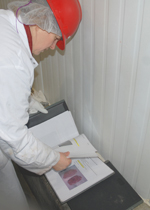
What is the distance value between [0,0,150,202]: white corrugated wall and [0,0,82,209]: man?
0.14 metres

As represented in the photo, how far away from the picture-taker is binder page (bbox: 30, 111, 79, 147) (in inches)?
41.1

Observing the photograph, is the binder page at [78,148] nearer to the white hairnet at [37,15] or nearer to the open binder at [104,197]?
the open binder at [104,197]

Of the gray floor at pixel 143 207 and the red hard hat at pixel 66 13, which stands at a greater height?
the red hard hat at pixel 66 13

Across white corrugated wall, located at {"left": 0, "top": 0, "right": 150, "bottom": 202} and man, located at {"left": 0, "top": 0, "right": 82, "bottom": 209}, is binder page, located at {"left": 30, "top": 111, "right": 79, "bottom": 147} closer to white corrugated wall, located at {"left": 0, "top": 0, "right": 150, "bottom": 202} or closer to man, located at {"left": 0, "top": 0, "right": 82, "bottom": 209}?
white corrugated wall, located at {"left": 0, "top": 0, "right": 150, "bottom": 202}

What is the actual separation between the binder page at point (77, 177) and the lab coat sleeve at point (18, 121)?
0.49 ft

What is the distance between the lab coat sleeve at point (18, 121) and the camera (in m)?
0.57

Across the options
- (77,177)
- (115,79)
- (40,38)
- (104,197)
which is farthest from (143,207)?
(40,38)

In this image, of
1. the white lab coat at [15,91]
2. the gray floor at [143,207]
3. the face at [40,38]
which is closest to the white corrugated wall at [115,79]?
the gray floor at [143,207]

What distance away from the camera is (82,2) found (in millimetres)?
804

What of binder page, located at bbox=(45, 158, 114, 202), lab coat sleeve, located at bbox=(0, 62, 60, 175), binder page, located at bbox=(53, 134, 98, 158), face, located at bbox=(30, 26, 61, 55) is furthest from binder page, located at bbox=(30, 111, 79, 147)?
face, located at bbox=(30, 26, 61, 55)

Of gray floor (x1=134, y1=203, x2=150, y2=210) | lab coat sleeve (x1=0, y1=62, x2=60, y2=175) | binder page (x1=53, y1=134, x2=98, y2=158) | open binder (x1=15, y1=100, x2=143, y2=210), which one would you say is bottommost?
gray floor (x1=134, y1=203, x2=150, y2=210)

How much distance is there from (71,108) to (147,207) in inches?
28.0

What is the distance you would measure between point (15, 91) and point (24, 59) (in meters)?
0.11

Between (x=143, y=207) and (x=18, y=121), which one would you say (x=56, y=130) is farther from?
(x=143, y=207)
